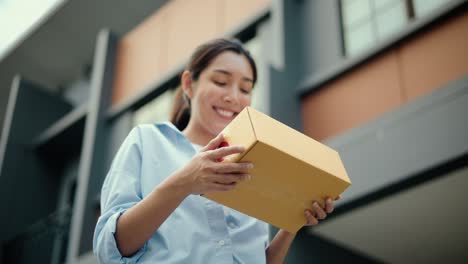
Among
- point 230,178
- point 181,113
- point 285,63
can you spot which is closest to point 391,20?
point 285,63

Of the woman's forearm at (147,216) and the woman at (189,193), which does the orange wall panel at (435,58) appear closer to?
the woman at (189,193)

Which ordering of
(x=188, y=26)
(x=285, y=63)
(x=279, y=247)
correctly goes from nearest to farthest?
(x=279, y=247), (x=285, y=63), (x=188, y=26)

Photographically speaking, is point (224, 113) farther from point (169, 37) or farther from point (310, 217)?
point (169, 37)

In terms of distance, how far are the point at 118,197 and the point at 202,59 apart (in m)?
0.68

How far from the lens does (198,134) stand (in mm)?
2004

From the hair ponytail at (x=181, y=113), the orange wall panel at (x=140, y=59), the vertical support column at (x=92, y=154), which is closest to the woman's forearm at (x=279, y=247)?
the hair ponytail at (x=181, y=113)

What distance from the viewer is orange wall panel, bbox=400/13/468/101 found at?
14.8 ft

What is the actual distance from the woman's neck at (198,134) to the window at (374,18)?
11.7ft

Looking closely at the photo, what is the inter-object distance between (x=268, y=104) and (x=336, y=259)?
157 centimetres

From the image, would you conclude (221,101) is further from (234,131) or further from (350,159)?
(350,159)

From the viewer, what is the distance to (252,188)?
1597 millimetres

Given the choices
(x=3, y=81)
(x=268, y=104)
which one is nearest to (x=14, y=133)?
(x=3, y=81)

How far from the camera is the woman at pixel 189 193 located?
1.50m

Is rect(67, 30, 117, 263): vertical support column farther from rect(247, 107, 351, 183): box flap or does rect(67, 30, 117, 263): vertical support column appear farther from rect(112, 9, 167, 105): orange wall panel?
rect(247, 107, 351, 183): box flap
